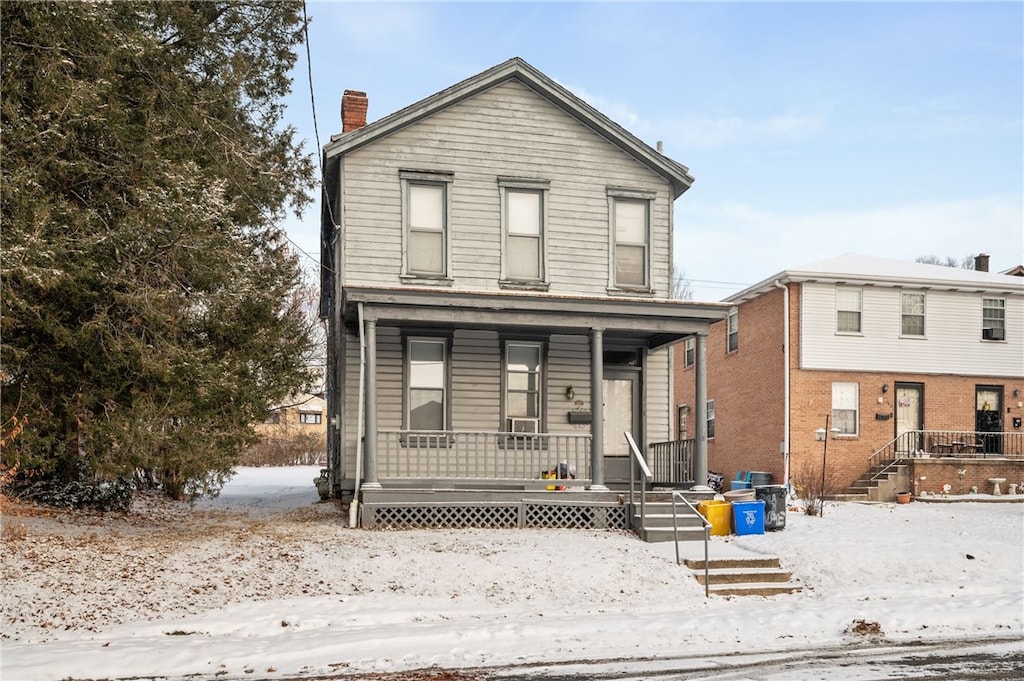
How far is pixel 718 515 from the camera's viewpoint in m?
15.6

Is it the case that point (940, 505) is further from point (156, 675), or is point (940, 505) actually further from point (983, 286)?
point (156, 675)

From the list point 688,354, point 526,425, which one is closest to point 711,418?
point 688,354

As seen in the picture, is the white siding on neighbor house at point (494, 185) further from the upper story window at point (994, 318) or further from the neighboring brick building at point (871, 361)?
the upper story window at point (994, 318)

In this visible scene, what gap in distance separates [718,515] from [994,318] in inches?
601

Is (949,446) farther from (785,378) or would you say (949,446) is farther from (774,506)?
(774,506)

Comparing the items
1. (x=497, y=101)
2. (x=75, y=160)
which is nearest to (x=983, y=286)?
(x=497, y=101)

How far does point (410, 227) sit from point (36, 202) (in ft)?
21.0

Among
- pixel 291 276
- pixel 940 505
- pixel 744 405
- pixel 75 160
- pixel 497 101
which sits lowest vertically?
pixel 940 505

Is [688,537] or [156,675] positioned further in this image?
[688,537]

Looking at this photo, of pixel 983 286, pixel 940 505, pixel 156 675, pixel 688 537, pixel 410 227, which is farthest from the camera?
pixel 983 286

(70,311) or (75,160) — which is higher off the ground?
(75,160)

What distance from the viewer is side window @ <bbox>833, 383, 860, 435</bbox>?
2497cm

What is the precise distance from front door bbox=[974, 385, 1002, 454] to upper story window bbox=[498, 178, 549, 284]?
15.1m

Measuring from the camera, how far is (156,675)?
8.57 meters
